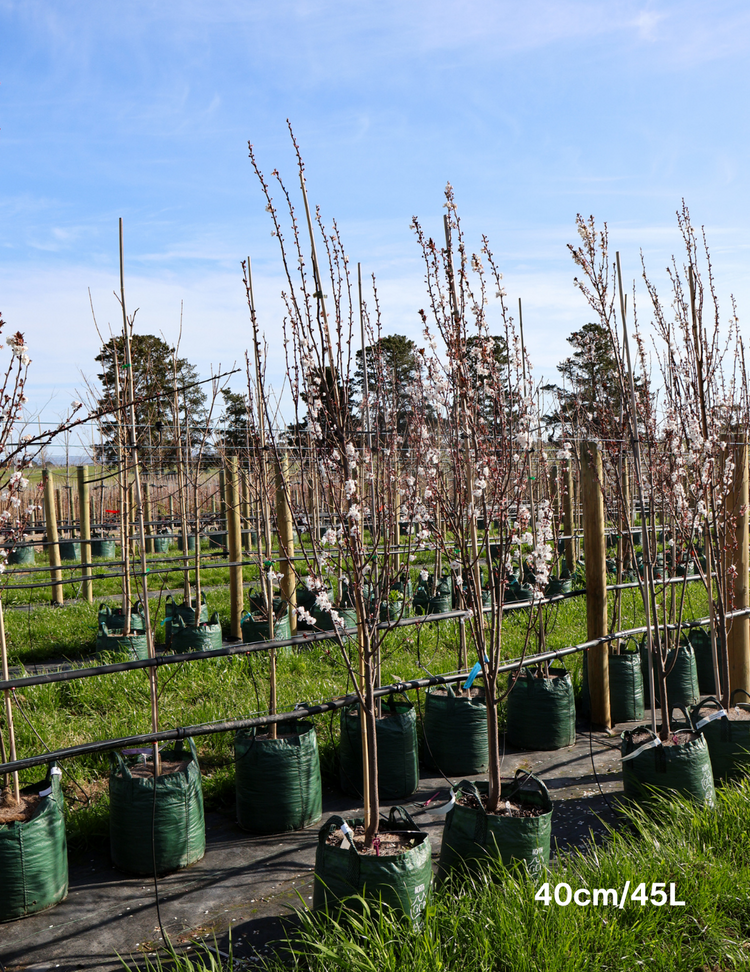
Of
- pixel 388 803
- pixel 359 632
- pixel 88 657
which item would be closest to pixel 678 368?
pixel 359 632

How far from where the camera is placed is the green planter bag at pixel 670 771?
3.54 meters

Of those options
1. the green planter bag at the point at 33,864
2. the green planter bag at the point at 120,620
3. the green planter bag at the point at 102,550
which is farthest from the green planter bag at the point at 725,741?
the green planter bag at the point at 102,550

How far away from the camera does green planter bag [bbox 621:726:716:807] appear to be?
140 inches

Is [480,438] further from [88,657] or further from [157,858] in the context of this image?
[88,657]

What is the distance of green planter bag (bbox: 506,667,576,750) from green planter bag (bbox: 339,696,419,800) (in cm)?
97

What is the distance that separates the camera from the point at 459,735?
437cm

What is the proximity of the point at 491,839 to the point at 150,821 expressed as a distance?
152 cm

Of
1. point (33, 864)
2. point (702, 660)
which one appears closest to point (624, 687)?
point (702, 660)

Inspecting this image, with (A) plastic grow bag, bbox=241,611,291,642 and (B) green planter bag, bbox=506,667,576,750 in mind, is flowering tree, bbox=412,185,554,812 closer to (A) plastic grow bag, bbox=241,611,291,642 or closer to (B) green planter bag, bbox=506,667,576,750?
(B) green planter bag, bbox=506,667,576,750

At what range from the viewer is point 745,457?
16.6 feet

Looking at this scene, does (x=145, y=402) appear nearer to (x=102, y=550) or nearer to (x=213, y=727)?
(x=102, y=550)

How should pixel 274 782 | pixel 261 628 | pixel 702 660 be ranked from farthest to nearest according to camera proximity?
pixel 261 628, pixel 702 660, pixel 274 782

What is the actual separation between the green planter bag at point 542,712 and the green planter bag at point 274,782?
1592 millimetres

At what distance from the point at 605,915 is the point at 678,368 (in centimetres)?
299
